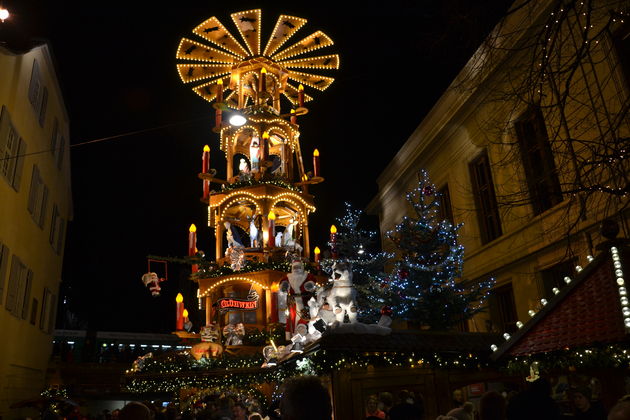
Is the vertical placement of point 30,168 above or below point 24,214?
above

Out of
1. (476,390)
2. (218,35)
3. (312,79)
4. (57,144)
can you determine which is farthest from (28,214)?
(476,390)

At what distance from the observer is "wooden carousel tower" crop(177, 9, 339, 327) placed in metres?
19.8

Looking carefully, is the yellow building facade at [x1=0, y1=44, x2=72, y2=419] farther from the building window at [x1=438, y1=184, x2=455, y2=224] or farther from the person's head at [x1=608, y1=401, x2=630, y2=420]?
the building window at [x1=438, y1=184, x2=455, y2=224]

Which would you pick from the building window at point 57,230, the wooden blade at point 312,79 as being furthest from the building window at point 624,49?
the building window at point 57,230

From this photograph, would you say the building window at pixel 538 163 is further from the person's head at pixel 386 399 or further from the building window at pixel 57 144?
the building window at pixel 57 144

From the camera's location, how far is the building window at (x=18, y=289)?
49.6 feet

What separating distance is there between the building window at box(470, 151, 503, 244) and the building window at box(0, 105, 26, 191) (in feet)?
Result: 48.4

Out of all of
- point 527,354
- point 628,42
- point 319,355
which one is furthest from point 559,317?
point 628,42

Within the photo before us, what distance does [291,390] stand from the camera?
2.84 m

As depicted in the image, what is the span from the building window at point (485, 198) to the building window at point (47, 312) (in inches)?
662

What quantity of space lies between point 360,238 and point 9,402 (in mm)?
13984

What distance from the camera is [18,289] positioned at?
52.6ft

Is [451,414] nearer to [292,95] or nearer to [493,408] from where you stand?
[493,408]

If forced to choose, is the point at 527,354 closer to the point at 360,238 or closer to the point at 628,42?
the point at 628,42
